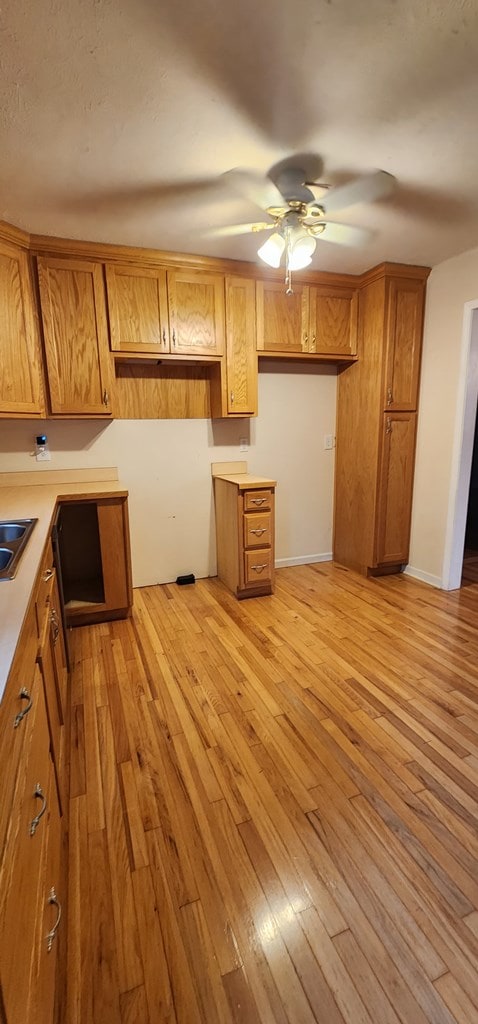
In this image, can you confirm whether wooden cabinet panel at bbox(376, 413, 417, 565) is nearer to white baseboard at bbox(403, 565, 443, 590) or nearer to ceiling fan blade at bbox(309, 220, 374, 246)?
white baseboard at bbox(403, 565, 443, 590)

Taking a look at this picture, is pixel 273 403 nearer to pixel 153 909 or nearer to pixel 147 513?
pixel 147 513

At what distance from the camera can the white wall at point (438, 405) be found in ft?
9.60

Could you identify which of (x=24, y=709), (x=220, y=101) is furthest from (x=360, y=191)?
(x=24, y=709)

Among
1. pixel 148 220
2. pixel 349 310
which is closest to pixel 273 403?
pixel 349 310

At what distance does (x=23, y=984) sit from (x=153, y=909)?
66 cm

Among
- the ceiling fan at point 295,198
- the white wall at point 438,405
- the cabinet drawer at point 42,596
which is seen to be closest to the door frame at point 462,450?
the white wall at point 438,405

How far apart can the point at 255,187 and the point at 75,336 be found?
1427mm

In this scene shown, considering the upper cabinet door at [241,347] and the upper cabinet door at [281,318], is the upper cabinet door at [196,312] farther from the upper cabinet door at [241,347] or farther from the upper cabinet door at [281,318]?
the upper cabinet door at [281,318]

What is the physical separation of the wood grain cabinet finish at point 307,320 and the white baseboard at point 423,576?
1.83m

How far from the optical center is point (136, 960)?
3.40ft

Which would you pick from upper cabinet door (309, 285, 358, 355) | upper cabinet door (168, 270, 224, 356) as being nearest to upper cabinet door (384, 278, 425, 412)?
upper cabinet door (309, 285, 358, 355)

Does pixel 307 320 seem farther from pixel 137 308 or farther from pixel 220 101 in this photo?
pixel 220 101

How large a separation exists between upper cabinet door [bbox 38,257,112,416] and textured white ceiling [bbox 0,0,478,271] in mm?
381

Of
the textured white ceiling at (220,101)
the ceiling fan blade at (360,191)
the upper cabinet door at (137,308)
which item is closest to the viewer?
the textured white ceiling at (220,101)
